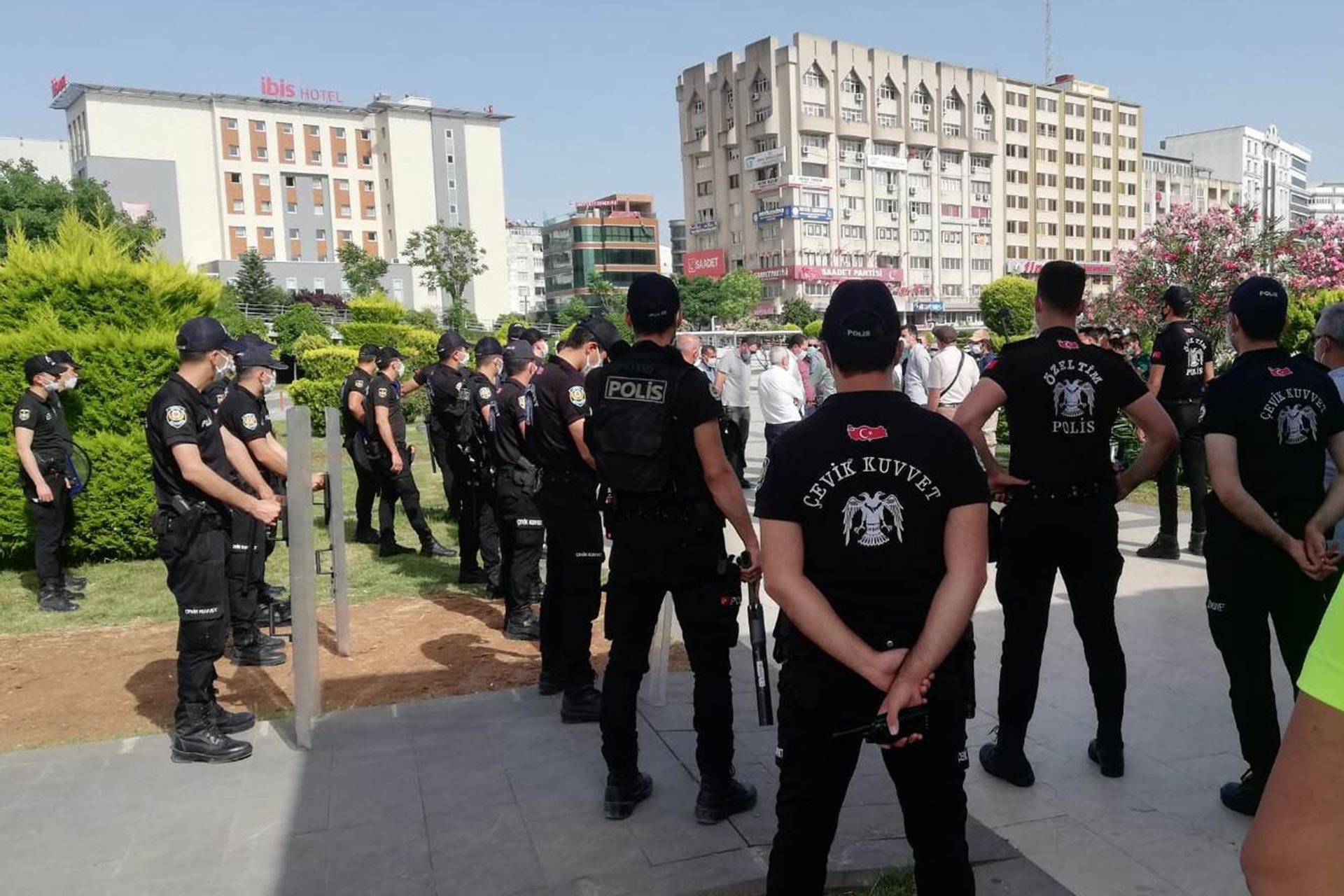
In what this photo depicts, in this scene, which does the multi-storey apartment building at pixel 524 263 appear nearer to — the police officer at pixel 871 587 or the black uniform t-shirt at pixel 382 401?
the black uniform t-shirt at pixel 382 401

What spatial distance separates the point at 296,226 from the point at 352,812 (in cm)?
9211

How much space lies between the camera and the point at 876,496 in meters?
2.44

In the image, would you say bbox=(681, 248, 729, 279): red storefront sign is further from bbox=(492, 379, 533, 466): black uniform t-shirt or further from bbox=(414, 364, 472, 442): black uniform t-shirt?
bbox=(492, 379, 533, 466): black uniform t-shirt

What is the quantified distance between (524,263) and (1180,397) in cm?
14098

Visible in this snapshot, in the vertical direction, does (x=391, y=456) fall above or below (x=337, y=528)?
above

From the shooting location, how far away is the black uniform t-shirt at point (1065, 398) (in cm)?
379

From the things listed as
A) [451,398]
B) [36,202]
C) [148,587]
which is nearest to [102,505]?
[148,587]

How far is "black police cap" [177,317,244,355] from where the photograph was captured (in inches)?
185

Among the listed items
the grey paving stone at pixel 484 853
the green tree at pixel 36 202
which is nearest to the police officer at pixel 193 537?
the grey paving stone at pixel 484 853

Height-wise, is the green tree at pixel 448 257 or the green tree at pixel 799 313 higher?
the green tree at pixel 448 257

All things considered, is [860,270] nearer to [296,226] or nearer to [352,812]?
[296,226]

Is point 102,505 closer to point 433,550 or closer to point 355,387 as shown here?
point 355,387

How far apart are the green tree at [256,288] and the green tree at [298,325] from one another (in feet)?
43.3

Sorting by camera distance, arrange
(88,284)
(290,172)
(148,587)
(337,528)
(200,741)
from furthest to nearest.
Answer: (290,172) < (88,284) < (148,587) < (337,528) < (200,741)
